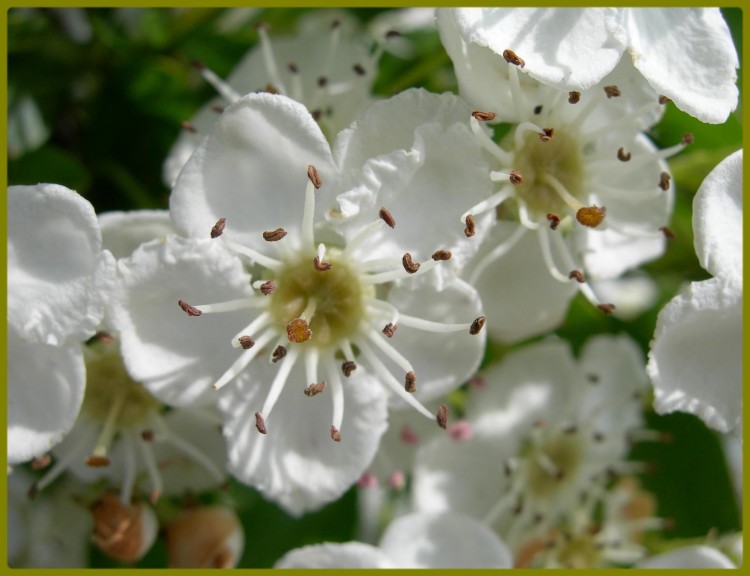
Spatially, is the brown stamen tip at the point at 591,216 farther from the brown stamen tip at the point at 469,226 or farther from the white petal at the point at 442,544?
the white petal at the point at 442,544

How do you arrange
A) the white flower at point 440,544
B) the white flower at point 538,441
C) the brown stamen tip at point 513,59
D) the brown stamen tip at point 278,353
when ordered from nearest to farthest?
the brown stamen tip at point 513,59 < the brown stamen tip at point 278,353 < the white flower at point 440,544 < the white flower at point 538,441

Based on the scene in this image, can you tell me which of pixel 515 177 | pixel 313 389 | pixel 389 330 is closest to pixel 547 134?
pixel 515 177

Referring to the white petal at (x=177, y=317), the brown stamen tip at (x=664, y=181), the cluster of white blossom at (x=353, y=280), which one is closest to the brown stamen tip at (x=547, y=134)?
the cluster of white blossom at (x=353, y=280)

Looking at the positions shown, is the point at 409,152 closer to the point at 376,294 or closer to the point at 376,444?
the point at 376,294

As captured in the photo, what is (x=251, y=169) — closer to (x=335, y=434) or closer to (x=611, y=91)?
(x=335, y=434)

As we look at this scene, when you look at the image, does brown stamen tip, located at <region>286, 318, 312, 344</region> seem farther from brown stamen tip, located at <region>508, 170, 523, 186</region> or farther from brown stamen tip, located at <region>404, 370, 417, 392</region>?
brown stamen tip, located at <region>508, 170, 523, 186</region>

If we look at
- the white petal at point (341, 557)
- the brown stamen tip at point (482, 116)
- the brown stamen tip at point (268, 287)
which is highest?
the brown stamen tip at point (482, 116)
